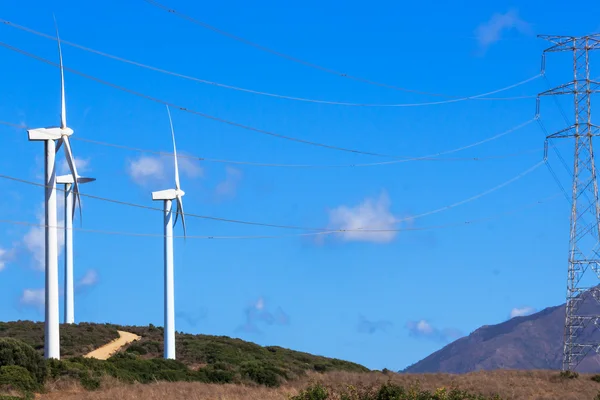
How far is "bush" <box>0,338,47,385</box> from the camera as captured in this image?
52688 millimetres

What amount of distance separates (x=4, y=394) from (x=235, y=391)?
1270 cm

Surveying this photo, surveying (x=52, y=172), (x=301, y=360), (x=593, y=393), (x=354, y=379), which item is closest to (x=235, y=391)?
(x=354, y=379)

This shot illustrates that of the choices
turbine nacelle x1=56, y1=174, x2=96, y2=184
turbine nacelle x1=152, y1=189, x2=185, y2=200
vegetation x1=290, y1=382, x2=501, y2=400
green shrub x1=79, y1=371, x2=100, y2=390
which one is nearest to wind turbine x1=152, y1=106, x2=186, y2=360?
turbine nacelle x1=152, y1=189, x2=185, y2=200

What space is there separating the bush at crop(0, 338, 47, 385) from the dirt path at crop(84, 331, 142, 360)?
23337 millimetres

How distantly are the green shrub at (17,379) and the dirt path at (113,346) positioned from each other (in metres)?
26.1

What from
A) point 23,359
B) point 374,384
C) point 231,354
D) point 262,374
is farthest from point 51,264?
point 231,354

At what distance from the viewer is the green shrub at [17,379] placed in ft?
161

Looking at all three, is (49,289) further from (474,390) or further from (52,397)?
(474,390)

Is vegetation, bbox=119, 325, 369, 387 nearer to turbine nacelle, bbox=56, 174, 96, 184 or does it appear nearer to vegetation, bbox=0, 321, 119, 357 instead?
vegetation, bbox=0, 321, 119, 357

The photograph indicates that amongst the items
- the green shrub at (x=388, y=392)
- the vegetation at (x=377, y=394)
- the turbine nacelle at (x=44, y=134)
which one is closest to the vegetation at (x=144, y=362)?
the turbine nacelle at (x=44, y=134)

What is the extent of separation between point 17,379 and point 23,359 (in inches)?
128

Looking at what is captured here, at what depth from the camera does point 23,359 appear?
2085 inches

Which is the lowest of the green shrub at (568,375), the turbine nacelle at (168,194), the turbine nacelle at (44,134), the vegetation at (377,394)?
the vegetation at (377,394)

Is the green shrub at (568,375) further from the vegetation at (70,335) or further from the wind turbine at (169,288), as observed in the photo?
the vegetation at (70,335)
